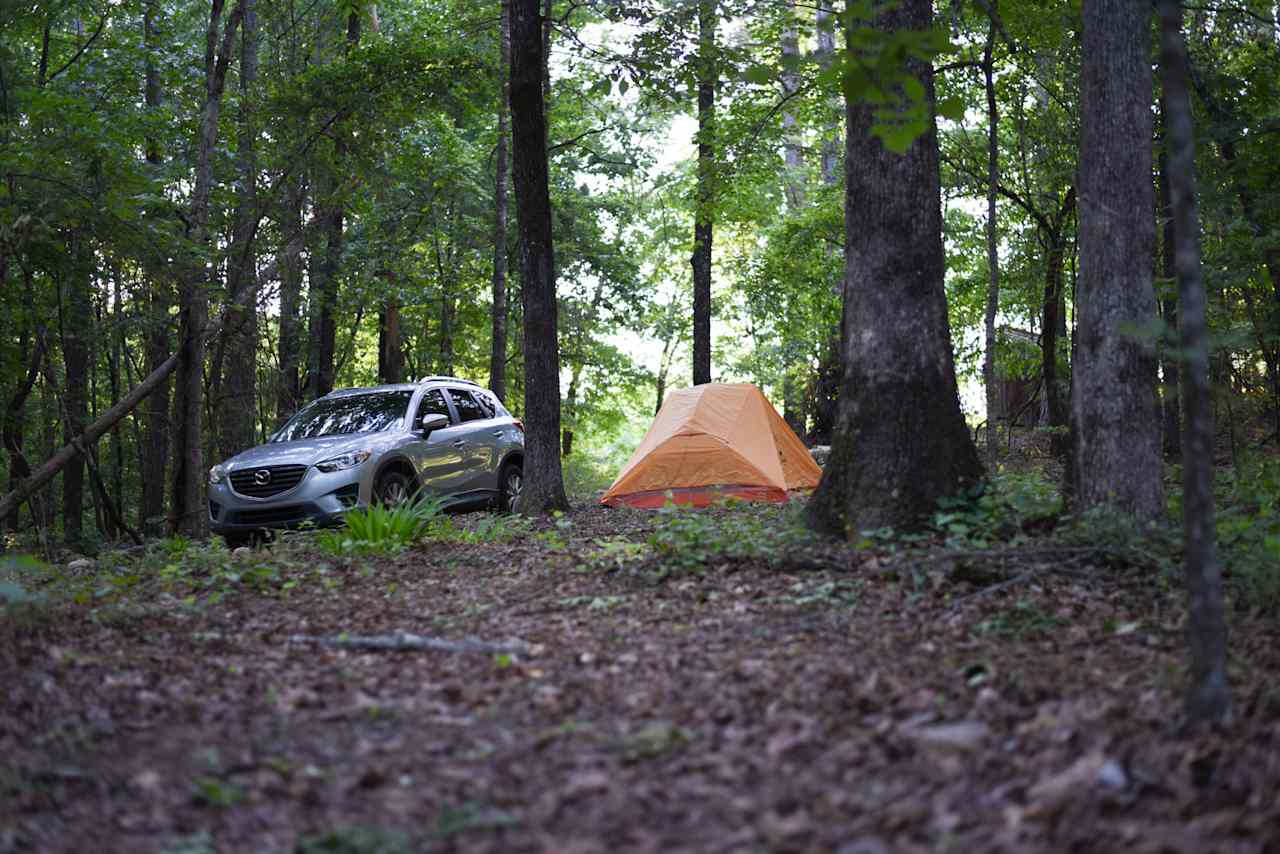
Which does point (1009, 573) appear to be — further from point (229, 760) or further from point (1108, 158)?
point (229, 760)

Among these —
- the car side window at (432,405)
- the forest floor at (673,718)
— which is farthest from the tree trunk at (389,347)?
the forest floor at (673,718)

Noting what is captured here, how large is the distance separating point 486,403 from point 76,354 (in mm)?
8399

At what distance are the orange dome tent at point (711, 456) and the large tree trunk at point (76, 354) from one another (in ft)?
20.4

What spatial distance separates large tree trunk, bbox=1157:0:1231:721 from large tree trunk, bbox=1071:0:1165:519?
9.19ft

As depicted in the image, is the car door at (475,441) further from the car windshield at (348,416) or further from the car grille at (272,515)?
the car grille at (272,515)

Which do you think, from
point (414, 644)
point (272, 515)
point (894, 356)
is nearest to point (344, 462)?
point (272, 515)

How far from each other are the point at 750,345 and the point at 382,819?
29548mm

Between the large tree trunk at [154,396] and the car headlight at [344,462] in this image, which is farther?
the large tree trunk at [154,396]

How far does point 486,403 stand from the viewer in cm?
1277

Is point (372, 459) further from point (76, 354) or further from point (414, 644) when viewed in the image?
point (76, 354)

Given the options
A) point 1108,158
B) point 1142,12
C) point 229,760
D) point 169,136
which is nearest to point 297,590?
point 229,760

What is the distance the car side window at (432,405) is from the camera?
36.9 feet

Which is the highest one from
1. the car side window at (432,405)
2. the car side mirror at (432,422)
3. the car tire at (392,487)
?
the car side window at (432,405)

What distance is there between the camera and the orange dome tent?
11.8 metres
